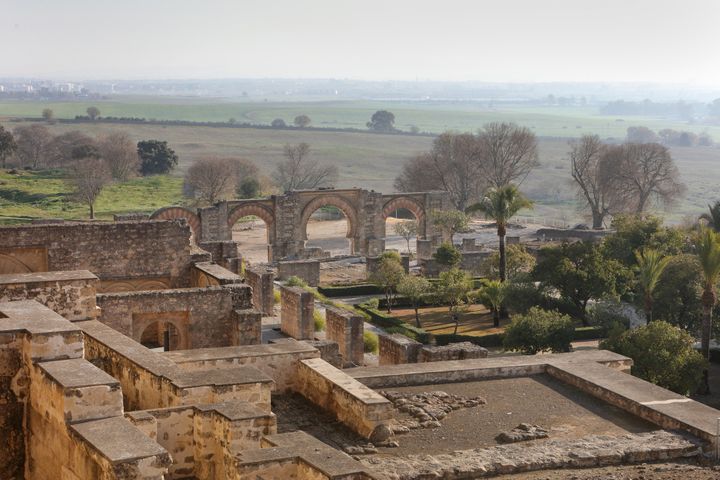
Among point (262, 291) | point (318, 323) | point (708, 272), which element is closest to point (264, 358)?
point (708, 272)

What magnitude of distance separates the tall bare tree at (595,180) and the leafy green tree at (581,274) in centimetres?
2788

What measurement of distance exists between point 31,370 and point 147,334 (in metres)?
11.1

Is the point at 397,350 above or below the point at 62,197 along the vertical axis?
above

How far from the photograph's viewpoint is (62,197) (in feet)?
225

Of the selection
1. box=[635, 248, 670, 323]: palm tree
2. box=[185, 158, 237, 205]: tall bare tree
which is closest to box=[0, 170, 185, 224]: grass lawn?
box=[185, 158, 237, 205]: tall bare tree

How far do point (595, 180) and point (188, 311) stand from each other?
50.1 meters

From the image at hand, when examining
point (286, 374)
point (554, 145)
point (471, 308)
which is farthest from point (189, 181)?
point (554, 145)

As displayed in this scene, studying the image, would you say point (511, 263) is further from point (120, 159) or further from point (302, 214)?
point (120, 159)

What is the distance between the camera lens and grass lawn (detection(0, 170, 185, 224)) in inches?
2489

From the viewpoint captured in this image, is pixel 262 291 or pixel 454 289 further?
pixel 454 289

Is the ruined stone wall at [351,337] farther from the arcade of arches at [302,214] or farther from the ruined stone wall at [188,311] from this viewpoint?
the arcade of arches at [302,214]

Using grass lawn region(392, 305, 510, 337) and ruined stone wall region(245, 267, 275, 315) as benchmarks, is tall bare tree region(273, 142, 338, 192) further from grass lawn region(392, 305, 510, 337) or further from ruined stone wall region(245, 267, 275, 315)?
ruined stone wall region(245, 267, 275, 315)

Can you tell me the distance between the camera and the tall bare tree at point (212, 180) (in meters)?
71.1

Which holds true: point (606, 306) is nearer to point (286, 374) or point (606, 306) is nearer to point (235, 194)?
point (286, 374)
